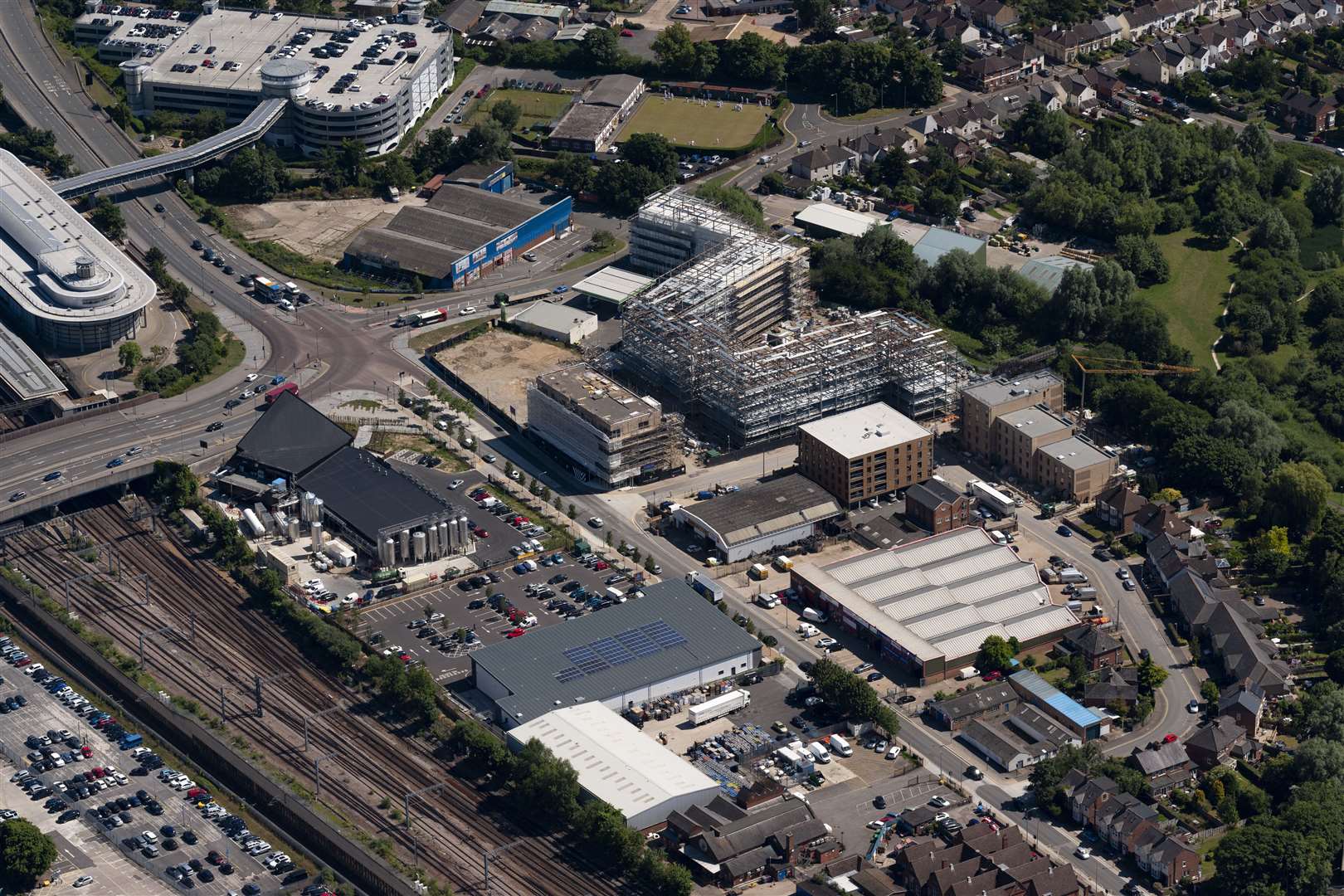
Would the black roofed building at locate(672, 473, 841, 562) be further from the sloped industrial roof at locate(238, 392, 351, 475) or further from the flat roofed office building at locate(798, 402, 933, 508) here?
the sloped industrial roof at locate(238, 392, 351, 475)

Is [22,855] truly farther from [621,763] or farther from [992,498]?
[992,498]

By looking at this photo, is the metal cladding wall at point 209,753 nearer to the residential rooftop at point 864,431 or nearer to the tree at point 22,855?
the tree at point 22,855

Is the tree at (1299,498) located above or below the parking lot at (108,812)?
above

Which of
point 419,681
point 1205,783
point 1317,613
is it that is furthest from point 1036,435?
point 419,681

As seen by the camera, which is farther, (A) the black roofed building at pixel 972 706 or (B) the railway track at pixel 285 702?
(A) the black roofed building at pixel 972 706

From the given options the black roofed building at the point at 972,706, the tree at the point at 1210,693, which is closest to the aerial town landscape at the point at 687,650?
the black roofed building at the point at 972,706

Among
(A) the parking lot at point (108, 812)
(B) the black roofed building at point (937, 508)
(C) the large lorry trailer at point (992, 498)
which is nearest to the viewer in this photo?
(A) the parking lot at point (108, 812)

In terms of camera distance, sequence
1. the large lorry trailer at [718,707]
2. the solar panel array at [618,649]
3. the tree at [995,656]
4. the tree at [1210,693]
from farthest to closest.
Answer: the tree at [995,656] → the solar panel array at [618,649] → the tree at [1210,693] → the large lorry trailer at [718,707]
